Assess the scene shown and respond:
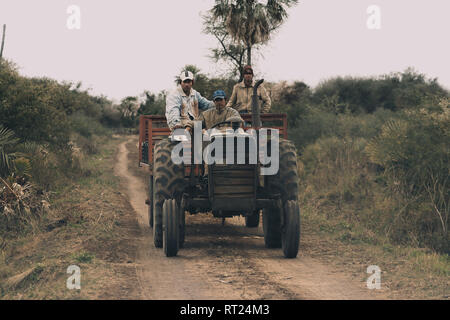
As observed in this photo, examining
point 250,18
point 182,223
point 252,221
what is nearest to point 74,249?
point 182,223

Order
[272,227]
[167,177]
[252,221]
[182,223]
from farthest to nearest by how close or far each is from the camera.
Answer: [252,221] → [272,227] → [182,223] → [167,177]

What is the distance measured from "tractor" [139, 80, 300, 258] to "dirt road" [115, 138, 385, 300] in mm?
338

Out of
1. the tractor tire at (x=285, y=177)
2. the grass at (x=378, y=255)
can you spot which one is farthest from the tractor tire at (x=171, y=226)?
the grass at (x=378, y=255)

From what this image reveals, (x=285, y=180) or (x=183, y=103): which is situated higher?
(x=183, y=103)

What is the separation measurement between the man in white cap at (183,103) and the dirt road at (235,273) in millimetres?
2137

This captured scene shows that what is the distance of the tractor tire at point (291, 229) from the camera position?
28.2 ft

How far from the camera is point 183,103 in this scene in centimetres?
1018

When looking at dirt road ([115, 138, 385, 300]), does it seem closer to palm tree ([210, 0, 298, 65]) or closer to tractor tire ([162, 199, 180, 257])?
tractor tire ([162, 199, 180, 257])

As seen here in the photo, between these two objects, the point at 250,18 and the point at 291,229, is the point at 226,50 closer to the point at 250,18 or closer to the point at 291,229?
the point at 250,18

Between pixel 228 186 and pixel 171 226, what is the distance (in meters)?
1.02

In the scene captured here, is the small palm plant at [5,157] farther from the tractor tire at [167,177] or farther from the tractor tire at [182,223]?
the tractor tire at [182,223]

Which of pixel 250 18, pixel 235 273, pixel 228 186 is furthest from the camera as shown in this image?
pixel 250 18

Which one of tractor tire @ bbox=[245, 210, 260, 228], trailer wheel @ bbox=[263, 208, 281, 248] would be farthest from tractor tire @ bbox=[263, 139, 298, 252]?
tractor tire @ bbox=[245, 210, 260, 228]

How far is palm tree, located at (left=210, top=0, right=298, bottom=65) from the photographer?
2256cm
